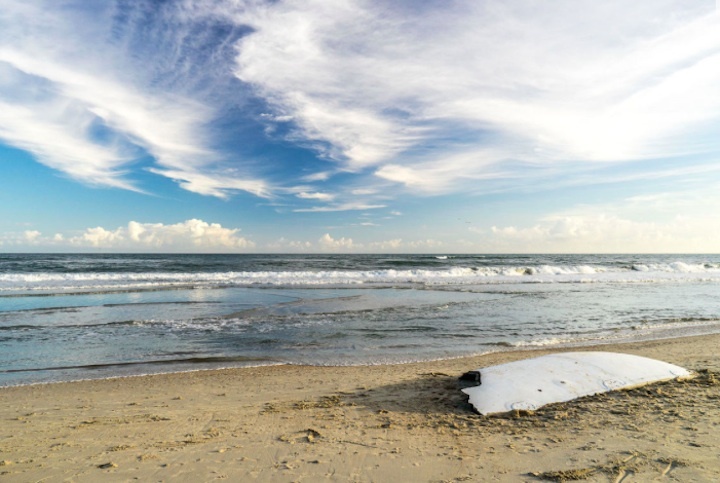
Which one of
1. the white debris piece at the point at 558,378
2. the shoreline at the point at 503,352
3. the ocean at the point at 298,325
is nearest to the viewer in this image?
the white debris piece at the point at 558,378

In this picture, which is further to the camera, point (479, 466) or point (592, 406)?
point (592, 406)

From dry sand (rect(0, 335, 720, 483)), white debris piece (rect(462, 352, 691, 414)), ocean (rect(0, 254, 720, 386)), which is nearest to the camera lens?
dry sand (rect(0, 335, 720, 483))

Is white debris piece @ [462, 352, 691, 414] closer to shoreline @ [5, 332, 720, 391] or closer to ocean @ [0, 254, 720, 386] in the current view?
shoreline @ [5, 332, 720, 391]

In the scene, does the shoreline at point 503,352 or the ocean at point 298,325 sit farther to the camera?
the ocean at point 298,325

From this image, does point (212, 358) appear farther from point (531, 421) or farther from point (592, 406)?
point (592, 406)

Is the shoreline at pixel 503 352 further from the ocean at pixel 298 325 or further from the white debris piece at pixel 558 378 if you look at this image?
the white debris piece at pixel 558 378

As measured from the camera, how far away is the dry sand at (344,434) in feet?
12.2

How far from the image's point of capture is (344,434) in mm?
4590

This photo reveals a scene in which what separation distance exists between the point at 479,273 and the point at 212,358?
32.2 meters

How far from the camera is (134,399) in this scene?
241 inches

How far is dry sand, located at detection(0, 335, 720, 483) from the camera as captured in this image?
3723 mm

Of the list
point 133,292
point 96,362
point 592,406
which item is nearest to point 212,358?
point 96,362

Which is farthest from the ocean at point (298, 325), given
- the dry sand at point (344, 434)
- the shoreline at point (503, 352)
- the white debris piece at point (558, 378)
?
the white debris piece at point (558, 378)

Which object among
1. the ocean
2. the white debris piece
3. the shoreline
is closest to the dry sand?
the white debris piece
